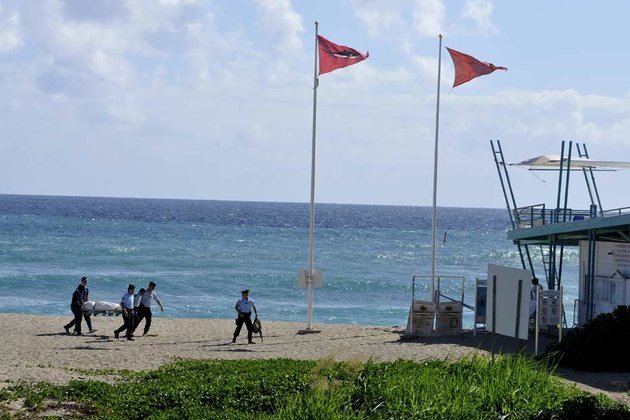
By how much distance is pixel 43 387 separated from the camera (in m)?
16.4

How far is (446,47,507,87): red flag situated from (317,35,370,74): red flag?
3.17m

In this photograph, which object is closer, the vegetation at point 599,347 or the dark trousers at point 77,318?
the vegetation at point 599,347

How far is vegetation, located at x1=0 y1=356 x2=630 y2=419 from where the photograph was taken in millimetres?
13727

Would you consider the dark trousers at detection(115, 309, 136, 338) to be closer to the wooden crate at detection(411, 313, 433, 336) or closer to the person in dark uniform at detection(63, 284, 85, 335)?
the person in dark uniform at detection(63, 284, 85, 335)

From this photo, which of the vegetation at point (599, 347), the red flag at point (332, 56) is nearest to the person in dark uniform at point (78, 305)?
the red flag at point (332, 56)

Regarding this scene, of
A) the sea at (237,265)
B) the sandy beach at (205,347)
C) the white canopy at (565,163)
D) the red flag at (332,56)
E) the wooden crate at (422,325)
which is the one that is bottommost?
the sea at (237,265)

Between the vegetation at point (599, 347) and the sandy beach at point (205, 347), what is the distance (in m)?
0.47

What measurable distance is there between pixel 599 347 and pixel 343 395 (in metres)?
8.39

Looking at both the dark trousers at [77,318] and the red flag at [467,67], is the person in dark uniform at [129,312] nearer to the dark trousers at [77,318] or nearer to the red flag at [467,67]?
the dark trousers at [77,318]

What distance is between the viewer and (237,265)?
237 feet

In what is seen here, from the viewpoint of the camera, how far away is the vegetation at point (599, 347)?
20891 mm

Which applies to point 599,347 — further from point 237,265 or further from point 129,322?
point 237,265

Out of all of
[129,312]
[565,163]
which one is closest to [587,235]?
[565,163]

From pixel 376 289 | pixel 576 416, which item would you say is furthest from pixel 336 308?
pixel 576 416
